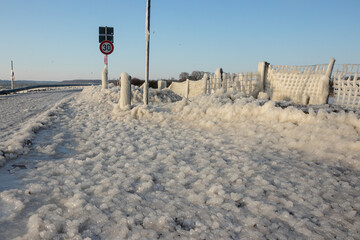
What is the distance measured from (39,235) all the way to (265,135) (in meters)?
3.85

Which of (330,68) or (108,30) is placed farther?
(108,30)

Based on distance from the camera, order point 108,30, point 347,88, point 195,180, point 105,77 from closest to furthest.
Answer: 1. point 195,180
2. point 347,88
3. point 108,30
4. point 105,77

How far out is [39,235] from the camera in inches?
73.2

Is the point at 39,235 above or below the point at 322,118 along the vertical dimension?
below

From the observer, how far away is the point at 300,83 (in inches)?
332

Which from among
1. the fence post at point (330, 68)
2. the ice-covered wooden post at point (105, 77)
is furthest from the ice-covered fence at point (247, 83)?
the ice-covered wooden post at point (105, 77)

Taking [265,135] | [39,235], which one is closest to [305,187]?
[265,135]

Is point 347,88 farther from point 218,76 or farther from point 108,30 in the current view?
point 108,30

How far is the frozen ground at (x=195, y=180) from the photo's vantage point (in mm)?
2029

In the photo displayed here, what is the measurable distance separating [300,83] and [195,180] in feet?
23.3

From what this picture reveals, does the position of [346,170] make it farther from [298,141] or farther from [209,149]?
[209,149]

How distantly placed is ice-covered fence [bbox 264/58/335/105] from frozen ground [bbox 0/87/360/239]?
3.55m

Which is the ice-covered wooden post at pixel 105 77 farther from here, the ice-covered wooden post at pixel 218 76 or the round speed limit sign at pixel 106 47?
the ice-covered wooden post at pixel 218 76

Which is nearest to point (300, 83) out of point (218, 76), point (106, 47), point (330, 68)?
point (330, 68)
